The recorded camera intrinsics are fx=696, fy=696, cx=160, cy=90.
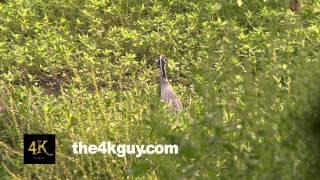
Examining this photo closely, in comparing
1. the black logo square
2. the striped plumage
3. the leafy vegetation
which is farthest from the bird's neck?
the black logo square

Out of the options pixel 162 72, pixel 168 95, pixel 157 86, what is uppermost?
pixel 162 72

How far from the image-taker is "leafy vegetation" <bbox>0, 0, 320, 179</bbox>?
330cm

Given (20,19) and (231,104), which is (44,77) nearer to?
(20,19)

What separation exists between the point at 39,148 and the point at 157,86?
1.88 metres

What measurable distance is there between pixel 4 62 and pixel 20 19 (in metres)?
1.04

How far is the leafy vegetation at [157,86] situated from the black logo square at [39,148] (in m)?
0.08

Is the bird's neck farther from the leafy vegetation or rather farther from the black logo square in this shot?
the black logo square

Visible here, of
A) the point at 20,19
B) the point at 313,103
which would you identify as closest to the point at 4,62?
the point at 20,19

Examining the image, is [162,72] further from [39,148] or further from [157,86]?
[39,148]

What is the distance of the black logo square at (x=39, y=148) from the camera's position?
5223 millimetres

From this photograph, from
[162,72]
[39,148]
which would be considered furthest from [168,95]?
[39,148]

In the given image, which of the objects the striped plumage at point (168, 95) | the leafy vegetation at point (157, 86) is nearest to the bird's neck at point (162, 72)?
the striped plumage at point (168, 95)

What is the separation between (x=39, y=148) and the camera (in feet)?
17.6

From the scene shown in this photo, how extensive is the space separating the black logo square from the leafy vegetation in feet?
0.25
